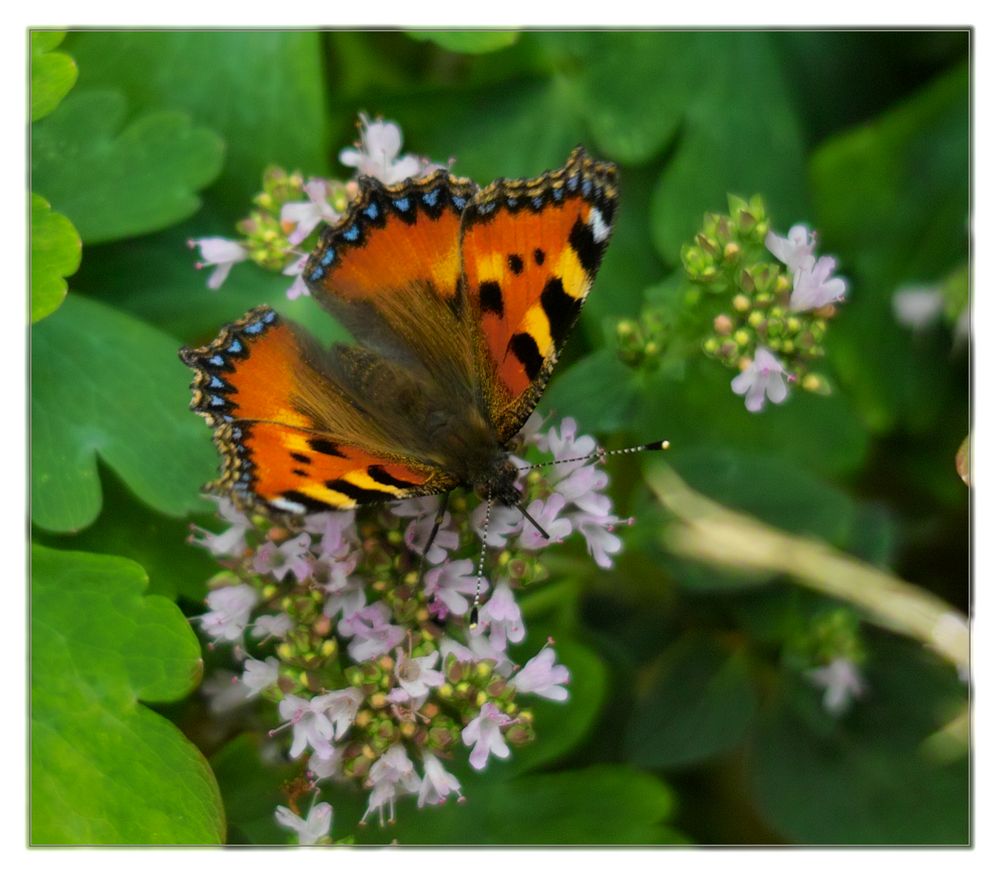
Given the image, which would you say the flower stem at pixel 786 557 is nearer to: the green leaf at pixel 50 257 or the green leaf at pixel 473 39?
the green leaf at pixel 473 39

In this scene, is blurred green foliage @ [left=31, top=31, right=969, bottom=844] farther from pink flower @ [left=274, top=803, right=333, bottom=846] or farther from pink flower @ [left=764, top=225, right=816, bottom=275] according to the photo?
pink flower @ [left=764, top=225, right=816, bottom=275]

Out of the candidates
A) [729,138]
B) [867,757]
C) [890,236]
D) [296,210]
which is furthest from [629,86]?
[867,757]

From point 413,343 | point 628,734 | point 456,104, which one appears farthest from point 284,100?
point 628,734

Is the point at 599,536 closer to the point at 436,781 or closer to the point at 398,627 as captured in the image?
the point at 398,627

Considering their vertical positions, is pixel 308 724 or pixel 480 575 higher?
pixel 480 575

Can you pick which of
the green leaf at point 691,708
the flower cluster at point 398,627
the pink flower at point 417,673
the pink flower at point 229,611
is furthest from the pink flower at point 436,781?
the green leaf at point 691,708

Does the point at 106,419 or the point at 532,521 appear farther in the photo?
the point at 106,419

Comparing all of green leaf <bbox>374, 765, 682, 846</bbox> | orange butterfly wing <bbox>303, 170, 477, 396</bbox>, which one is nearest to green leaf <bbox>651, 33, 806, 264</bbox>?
orange butterfly wing <bbox>303, 170, 477, 396</bbox>
